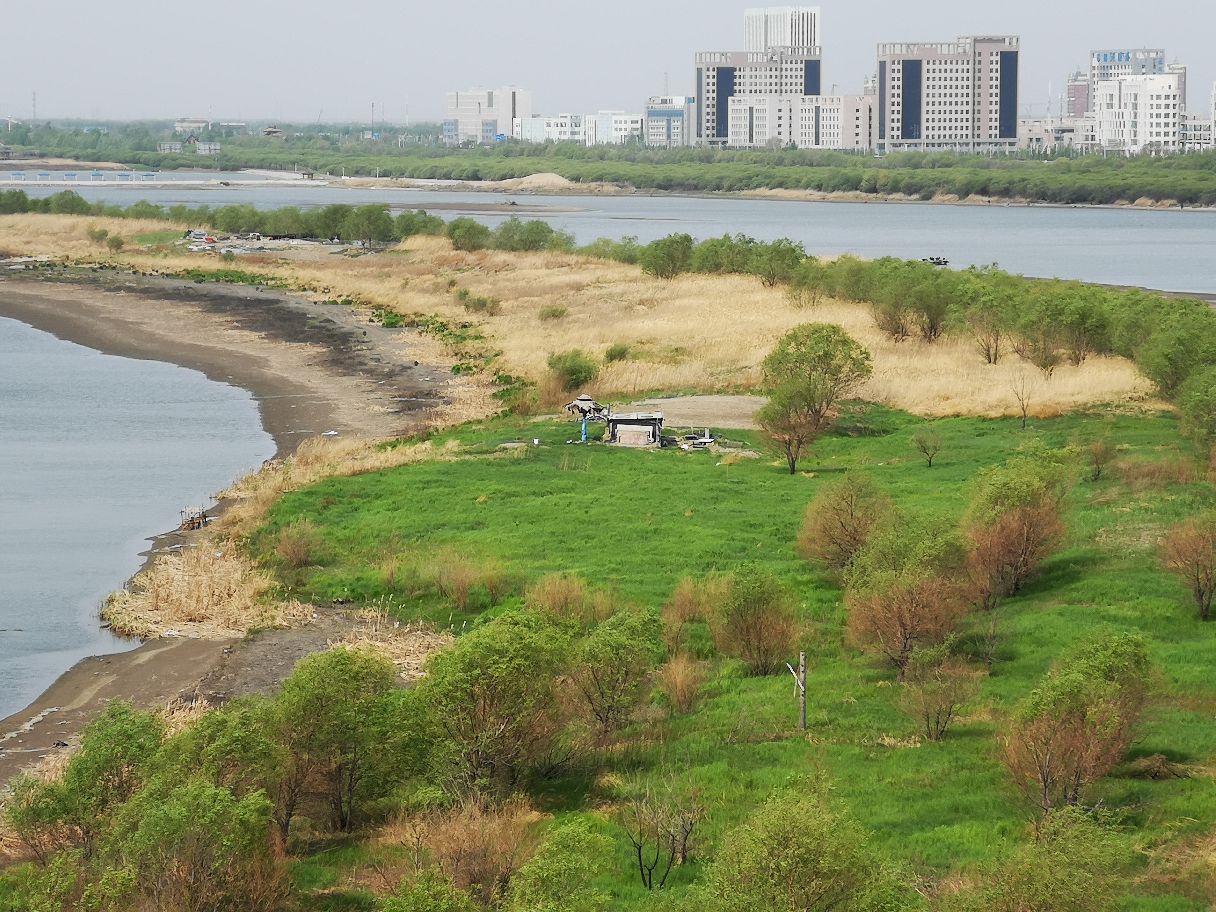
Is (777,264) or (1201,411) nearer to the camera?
(1201,411)

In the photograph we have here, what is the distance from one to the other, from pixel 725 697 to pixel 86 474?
2060 cm

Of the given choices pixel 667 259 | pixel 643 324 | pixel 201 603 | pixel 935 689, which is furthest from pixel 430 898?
pixel 667 259

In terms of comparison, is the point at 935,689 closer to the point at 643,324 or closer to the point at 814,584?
the point at 814,584

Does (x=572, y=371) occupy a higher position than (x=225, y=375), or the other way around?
(x=572, y=371)

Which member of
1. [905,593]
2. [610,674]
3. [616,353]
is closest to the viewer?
[610,674]

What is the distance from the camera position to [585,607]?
2011 cm

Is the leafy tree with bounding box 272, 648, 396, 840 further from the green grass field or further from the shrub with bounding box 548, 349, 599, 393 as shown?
the shrub with bounding box 548, 349, 599, 393

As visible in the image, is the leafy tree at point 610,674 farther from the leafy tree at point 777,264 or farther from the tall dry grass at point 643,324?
the leafy tree at point 777,264

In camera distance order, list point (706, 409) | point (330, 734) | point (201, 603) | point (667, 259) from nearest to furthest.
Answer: point (330, 734) → point (201, 603) → point (706, 409) → point (667, 259)

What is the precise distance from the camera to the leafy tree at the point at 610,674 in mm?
16125

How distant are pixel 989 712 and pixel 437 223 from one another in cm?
7563

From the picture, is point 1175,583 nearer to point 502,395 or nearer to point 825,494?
point 825,494

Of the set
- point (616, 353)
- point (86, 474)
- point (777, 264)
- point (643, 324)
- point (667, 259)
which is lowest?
point (86, 474)

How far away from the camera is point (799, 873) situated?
10422 mm
